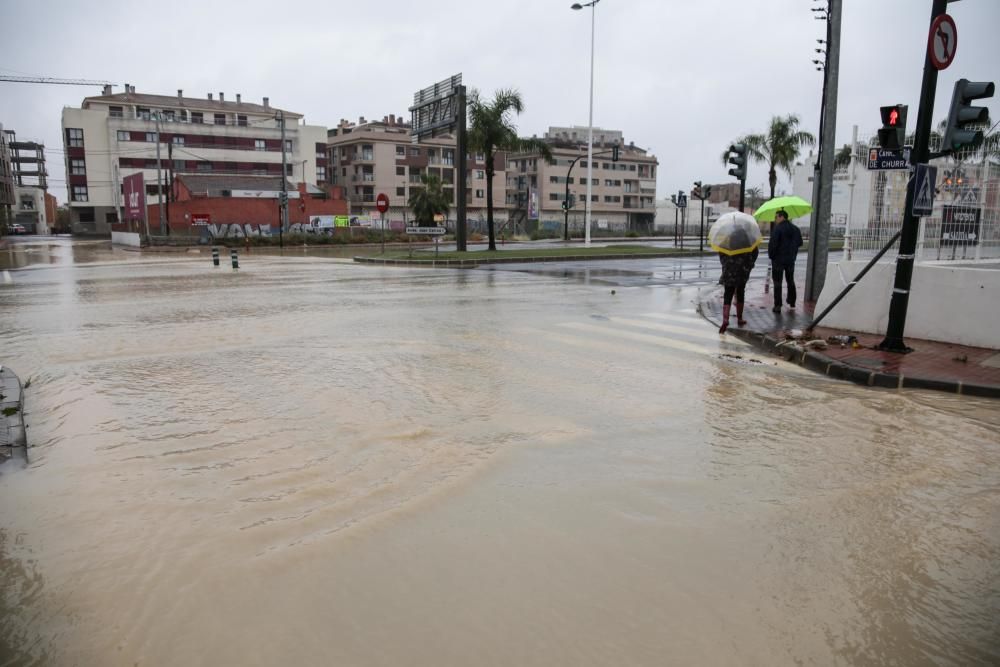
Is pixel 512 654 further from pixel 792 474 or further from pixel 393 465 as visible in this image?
pixel 792 474

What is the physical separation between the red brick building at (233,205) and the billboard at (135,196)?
94.9 inches

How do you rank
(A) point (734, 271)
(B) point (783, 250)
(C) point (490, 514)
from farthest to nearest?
(B) point (783, 250), (A) point (734, 271), (C) point (490, 514)

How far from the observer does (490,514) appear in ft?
14.2

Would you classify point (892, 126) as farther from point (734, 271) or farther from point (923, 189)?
point (734, 271)

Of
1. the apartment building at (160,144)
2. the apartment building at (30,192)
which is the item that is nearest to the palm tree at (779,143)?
the apartment building at (160,144)

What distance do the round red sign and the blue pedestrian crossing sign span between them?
1.17 metres

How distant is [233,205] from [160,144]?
30641mm

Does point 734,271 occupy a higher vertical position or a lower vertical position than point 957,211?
lower

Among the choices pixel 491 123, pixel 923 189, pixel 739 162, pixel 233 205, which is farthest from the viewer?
pixel 233 205

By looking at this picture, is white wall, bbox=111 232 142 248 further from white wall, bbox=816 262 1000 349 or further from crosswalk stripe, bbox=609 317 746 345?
white wall, bbox=816 262 1000 349

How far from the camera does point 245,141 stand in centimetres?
8638

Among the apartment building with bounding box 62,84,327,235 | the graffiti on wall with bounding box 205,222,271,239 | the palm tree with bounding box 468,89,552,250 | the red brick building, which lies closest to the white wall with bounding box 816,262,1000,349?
the palm tree with bounding box 468,89,552,250

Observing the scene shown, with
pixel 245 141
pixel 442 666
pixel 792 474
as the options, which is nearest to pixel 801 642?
pixel 442 666

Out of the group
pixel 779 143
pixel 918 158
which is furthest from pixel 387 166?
pixel 918 158
